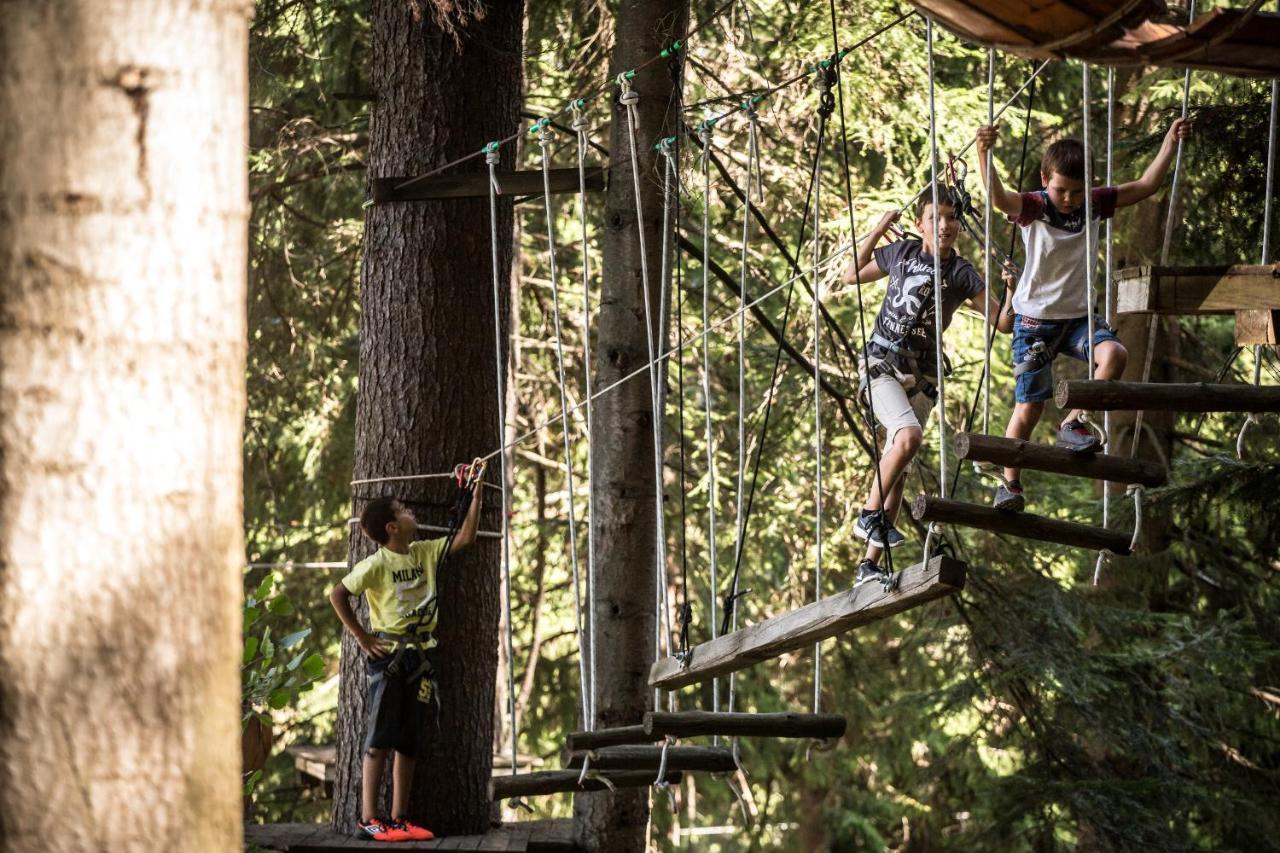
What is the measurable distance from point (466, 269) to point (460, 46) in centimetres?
76

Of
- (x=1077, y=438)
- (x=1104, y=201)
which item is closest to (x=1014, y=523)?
(x=1077, y=438)

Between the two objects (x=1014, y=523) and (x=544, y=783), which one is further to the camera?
(x=544, y=783)

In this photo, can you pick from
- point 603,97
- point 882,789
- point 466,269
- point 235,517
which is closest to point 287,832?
point 466,269

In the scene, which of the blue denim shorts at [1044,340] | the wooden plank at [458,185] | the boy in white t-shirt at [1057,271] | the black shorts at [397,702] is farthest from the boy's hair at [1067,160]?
the black shorts at [397,702]

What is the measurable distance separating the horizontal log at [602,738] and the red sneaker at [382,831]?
86cm

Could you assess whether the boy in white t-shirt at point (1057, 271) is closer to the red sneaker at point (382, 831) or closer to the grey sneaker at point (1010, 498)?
the grey sneaker at point (1010, 498)

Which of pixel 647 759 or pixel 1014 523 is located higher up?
pixel 1014 523

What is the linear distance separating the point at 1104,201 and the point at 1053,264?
201mm

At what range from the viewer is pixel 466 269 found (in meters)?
5.07

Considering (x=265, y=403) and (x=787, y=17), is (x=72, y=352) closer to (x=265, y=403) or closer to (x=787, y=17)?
(x=787, y=17)

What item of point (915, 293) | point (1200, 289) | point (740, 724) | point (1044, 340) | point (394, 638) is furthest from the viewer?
point (394, 638)

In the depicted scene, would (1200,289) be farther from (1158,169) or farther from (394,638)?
(394,638)

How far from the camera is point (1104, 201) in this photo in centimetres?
366

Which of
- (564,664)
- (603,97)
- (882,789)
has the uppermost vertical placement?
(603,97)
